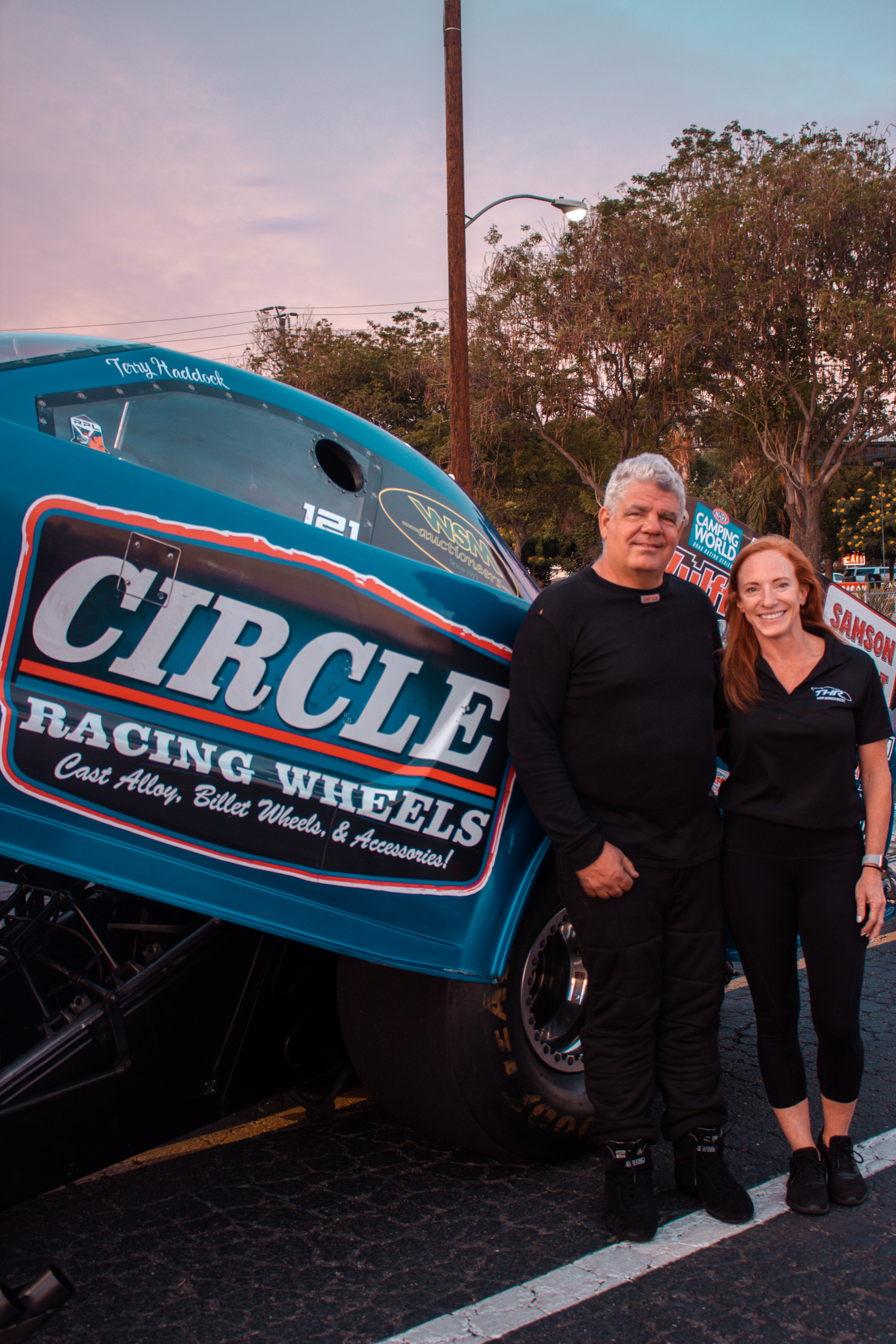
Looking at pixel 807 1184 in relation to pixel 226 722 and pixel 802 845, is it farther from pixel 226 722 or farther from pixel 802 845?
pixel 226 722

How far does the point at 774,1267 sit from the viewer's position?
242cm

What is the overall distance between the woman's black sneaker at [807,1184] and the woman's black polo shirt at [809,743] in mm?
841

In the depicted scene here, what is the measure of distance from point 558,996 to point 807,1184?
0.76m

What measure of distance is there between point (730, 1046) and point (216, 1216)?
1.96 meters

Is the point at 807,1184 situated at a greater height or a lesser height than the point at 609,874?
lesser

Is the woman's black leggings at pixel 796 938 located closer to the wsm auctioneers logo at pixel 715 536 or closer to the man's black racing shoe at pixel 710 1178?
the man's black racing shoe at pixel 710 1178

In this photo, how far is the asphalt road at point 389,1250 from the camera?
7.25 feet

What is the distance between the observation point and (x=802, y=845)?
2.73 m

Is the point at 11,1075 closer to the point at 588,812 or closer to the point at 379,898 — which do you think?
the point at 379,898

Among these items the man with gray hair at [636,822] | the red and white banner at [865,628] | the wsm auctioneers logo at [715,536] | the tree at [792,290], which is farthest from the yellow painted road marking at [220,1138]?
the tree at [792,290]

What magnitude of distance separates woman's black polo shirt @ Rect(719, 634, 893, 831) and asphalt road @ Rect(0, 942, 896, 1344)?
99 cm

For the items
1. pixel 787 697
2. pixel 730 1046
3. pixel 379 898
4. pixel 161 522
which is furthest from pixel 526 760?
pixel 730 1046

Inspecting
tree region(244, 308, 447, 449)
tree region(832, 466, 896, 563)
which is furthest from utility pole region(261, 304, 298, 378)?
tree region(832, 466, 896, 563)

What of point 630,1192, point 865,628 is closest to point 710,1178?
point 630,1192
